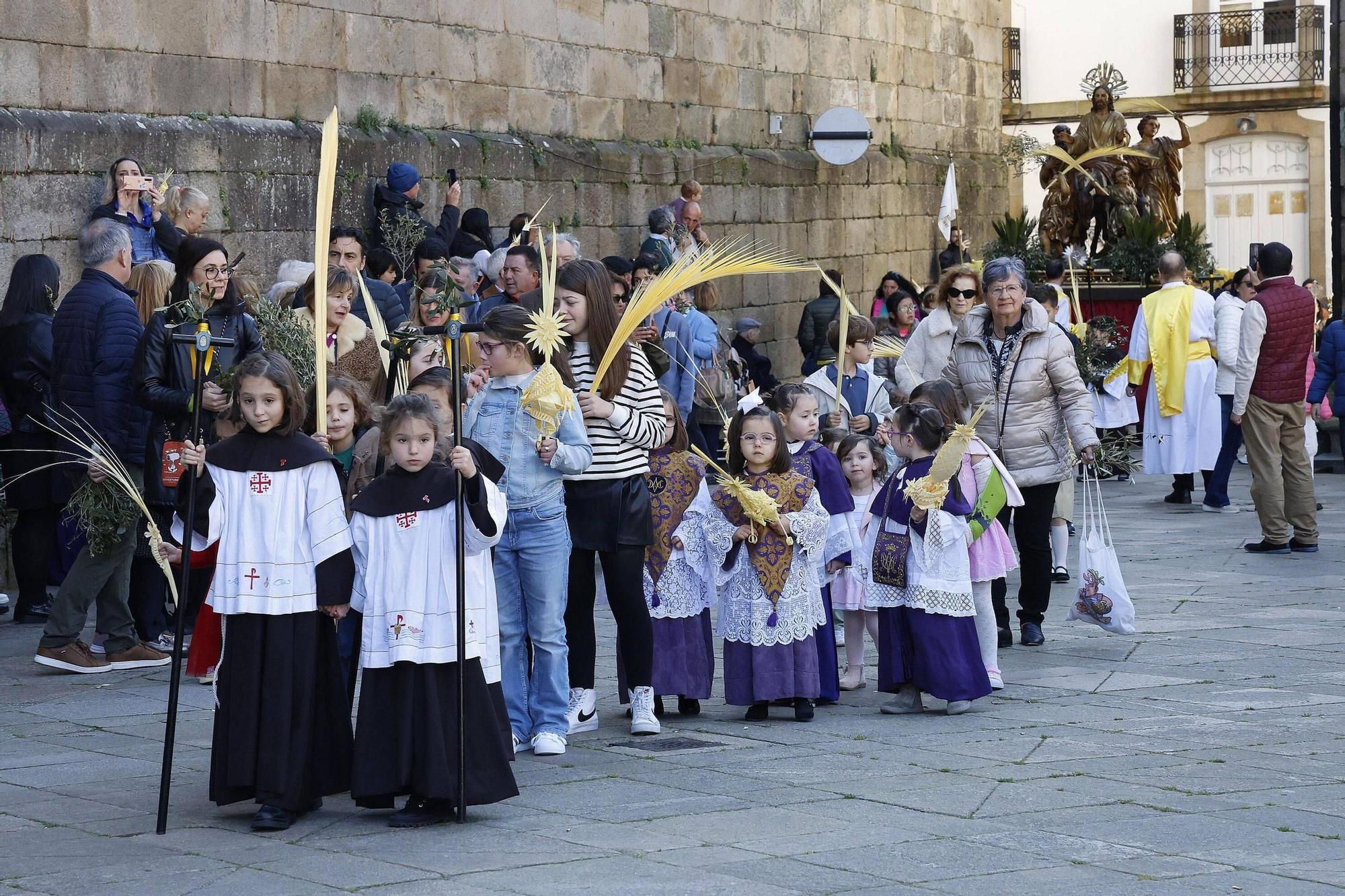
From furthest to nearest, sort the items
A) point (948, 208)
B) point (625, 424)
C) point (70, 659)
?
point (948, 208) < point (70, 659) < point (625, 424)

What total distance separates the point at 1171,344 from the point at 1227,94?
78.5 ft

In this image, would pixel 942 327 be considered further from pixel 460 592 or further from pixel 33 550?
pixel 460 592

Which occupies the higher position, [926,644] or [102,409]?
[102,409]

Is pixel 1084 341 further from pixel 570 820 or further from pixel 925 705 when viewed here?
pixel 570 820

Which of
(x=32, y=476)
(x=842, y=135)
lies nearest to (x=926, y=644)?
(x=32, y=476)

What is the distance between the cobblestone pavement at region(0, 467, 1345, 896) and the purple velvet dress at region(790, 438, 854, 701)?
18cm

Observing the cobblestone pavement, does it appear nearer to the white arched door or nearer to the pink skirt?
the pink skirt

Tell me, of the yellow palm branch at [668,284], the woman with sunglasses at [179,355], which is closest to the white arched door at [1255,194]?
the woman with sunglasses at [179,355]

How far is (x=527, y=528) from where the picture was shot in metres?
6.43

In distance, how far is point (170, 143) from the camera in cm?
1141

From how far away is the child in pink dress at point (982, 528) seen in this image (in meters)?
7.59

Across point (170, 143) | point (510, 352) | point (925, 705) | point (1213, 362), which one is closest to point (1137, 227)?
point (1213, 362)

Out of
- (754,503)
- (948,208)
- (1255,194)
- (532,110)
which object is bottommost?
(754,503)

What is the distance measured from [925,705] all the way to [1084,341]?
18.3 feet
